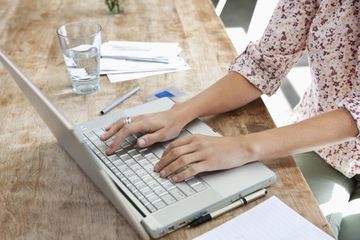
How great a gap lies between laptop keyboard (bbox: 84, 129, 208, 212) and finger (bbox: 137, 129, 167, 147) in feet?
0.04

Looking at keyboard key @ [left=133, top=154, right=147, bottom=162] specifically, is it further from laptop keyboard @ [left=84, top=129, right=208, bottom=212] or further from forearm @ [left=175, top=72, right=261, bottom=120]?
forearm @ [left=175, top=72, right=261, bottom=120]

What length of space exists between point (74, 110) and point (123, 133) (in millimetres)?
211

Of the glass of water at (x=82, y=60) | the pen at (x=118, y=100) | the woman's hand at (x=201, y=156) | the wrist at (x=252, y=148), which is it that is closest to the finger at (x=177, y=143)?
the woman's hand at (x=201, y=156)

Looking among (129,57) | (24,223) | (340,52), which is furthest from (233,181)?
(129,57)

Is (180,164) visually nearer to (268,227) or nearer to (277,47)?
(268,227)

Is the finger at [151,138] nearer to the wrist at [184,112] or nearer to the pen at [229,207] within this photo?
the wrist at [184,112]

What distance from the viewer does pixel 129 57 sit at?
1310 mm

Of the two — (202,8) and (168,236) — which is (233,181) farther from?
(202,8)

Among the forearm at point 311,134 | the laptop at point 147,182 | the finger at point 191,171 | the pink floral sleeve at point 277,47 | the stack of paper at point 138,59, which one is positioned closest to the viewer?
the laptop at point 147,182

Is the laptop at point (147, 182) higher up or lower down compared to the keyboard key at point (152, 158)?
higher up

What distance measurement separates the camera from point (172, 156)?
0.84 m

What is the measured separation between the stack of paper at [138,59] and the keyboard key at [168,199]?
0.51 m

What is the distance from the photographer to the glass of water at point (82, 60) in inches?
44.9

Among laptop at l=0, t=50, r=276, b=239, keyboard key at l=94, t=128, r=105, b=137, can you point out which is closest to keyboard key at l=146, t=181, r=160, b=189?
laptop at l=0, t=50, r=276, b=239
